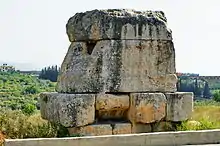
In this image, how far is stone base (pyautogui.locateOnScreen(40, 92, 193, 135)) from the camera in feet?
34.8

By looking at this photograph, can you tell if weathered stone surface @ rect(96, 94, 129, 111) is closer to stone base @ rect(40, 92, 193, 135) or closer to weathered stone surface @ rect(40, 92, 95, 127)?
stone base @ rect(40, 92, 193, 135)

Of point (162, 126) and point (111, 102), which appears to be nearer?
point (111, 102)

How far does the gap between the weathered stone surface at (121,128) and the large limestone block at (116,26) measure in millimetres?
1784

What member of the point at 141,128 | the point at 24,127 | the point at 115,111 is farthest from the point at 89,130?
the point at 24,127

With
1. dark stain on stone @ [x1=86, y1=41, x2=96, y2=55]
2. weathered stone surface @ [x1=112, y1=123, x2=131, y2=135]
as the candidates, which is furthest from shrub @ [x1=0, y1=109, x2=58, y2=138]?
dark stain on stone @ [x1=86, y1=41, x2=96, y2=55]

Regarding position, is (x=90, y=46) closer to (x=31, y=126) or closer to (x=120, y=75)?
(x=120, y=75)

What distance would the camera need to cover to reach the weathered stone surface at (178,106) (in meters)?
11.3

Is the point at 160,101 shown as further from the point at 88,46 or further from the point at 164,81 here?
the point at 88,46

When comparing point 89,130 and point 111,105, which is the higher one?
point 111,105

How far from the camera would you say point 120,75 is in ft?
36.1

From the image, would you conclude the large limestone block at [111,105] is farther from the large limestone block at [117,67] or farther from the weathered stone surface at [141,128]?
the weathered stone surface at [141,128]

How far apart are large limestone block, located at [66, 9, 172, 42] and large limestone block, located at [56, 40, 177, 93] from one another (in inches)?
5.5

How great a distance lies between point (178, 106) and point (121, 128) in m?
1.37

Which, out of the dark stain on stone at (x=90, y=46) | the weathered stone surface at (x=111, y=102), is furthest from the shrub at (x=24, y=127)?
the dark stain on stone at (x=90, y=46)
